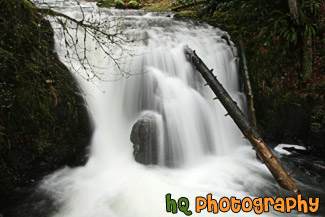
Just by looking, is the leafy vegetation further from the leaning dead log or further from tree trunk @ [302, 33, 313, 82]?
the leaning dead log

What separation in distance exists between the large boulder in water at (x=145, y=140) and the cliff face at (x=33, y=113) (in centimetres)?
109

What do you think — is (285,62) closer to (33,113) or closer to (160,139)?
(160,139)

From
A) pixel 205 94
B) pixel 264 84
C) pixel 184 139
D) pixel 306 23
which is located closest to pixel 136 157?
pixel 184 139

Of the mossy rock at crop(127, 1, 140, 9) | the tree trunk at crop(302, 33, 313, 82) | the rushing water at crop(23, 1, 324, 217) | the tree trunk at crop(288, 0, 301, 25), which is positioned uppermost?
the mossy rock at crop(127, 1, 140, 9)

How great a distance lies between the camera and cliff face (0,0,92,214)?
324 cm

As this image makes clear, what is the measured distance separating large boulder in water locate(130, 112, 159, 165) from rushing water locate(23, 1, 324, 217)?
0.15m

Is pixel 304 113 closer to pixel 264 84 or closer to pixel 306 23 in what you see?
pixel 264 84

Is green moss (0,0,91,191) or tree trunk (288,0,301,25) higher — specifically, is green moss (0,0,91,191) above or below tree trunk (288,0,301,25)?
below

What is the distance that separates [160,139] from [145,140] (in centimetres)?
39

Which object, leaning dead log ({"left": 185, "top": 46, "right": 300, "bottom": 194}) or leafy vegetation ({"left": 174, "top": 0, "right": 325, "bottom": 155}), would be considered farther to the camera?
leafy vegetation ({"left": 174, "top": 0, "right": 325, "bottom": 155})

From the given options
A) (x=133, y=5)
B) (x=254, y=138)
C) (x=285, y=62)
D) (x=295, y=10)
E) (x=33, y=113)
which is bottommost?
(x=254, y=138)

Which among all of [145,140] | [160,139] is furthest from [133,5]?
[145,140]

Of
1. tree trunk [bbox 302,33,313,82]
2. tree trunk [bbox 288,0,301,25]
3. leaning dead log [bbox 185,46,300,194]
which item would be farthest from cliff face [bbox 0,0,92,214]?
tree trunk [bbox 288,0,301,25]

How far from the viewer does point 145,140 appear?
14.8 ft
